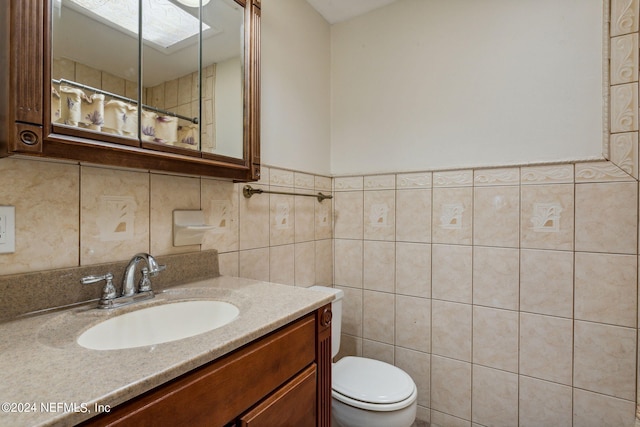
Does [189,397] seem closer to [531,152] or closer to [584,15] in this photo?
[531,152]

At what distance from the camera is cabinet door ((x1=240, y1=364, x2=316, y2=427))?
→ 75cm

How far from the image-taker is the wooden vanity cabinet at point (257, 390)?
1.84ft

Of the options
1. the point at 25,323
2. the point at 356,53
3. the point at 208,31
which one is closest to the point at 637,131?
the point at 356,53

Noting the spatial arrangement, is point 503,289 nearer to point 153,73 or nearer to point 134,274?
point 134,274

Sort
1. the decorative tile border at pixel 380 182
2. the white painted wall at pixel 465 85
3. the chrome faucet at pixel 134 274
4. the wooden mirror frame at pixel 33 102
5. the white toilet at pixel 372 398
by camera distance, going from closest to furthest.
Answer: the wooden mirror frame at pixel 33 102, the chrome faucet at pixel 134 274, the white toilet at pixel 372 398, the white painted wall at pixel 465 85, the decorative tile border at pixel 380 182

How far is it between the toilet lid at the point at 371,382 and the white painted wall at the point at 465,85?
3.51 feet

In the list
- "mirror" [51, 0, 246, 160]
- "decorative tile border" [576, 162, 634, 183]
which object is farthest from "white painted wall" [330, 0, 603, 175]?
"mirror" [51, 0, 246, 160]

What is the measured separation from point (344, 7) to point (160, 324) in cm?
194

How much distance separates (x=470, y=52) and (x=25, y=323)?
2041 mm

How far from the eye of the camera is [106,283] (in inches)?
35.7

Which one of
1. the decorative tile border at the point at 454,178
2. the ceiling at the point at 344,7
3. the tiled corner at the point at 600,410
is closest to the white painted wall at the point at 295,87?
the ceiling at the point at 344,7

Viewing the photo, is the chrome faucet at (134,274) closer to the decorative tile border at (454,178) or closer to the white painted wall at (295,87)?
the white painted wall at (295,87)

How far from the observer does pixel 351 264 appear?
1.99 metres

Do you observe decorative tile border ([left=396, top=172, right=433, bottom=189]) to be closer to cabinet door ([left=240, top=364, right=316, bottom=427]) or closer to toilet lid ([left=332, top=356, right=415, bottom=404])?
toilet lid ([left=332, top=356, right=415, bottom=404])
